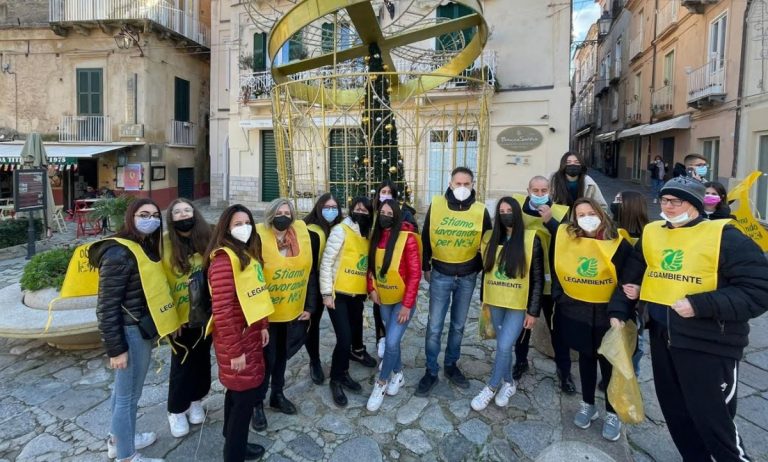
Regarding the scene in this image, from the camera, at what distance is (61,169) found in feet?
47.4

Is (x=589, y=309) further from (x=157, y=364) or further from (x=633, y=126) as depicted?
(x=633, y=126)

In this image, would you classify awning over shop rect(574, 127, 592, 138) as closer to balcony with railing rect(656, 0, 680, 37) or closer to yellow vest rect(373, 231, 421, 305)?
balcony with railing rect(656, 0, 680, 37)

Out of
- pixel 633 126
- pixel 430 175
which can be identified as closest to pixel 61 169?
pixel 430 175

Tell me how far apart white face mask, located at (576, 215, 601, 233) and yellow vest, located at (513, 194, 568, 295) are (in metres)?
0.41

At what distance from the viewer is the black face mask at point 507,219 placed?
10.2 ft

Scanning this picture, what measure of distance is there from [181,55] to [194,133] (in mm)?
2886

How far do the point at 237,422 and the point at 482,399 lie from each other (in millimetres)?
1728

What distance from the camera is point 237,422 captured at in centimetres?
244

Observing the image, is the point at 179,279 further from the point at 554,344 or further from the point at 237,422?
the point at 554,344

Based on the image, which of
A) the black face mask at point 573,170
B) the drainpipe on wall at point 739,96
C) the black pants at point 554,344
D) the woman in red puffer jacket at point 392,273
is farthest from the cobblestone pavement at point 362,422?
the drainpipe on wall at point 739,96

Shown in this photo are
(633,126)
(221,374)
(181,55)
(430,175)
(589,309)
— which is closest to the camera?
(221,374)

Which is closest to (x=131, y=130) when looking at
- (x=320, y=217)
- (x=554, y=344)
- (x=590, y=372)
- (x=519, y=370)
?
(x=320, y=217)

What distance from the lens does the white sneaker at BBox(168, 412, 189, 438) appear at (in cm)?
296

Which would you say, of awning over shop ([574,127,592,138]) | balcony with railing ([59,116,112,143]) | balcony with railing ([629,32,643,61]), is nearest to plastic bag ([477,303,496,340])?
balcony with railing ([59,116,112,143])
